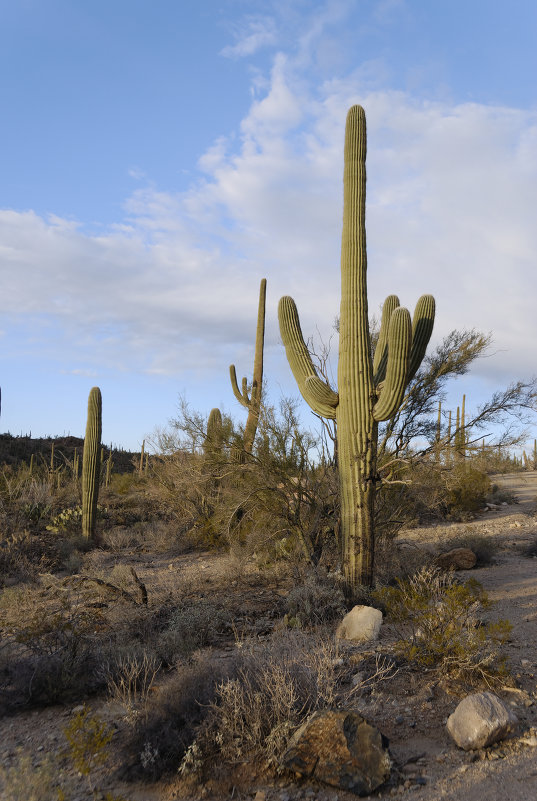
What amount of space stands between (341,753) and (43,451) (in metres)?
32.9

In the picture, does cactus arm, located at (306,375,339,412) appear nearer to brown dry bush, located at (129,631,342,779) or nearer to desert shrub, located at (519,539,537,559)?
brown dry bush, located at (129,631,342,779)

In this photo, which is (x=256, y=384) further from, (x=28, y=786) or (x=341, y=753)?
(x=28, y=786)

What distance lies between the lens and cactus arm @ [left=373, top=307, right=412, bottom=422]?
325 inches

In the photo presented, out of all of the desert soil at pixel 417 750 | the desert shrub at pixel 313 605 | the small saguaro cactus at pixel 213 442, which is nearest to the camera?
the desert soil at pixel 417 750

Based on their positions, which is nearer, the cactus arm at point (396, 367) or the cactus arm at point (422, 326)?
the cactus arm at point (396, 367)

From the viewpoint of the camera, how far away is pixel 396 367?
8.27m

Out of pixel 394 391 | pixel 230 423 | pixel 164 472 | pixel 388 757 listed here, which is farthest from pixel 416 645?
pixel 164 472

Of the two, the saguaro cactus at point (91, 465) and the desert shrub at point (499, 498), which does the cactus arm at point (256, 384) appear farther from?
the desert shrub at point (499, 498)

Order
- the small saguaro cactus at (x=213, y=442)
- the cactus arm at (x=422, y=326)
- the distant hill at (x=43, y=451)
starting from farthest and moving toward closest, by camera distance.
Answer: the distant hill at (x=43, y=451)
the small saguaro cactus at (x=213, y=442)
the cactus arm at (x=422, y=326)

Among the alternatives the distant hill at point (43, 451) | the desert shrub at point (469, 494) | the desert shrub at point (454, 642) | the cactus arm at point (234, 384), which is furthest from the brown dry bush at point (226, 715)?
the distant hill at point (43, 451)

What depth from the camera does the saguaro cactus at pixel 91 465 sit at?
14.6m

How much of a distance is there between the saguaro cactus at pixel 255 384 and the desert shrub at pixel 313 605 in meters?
4.20

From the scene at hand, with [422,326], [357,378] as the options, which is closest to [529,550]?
[422,326]

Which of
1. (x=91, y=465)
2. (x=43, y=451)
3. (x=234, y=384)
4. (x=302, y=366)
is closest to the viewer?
(x=302, y=366)
